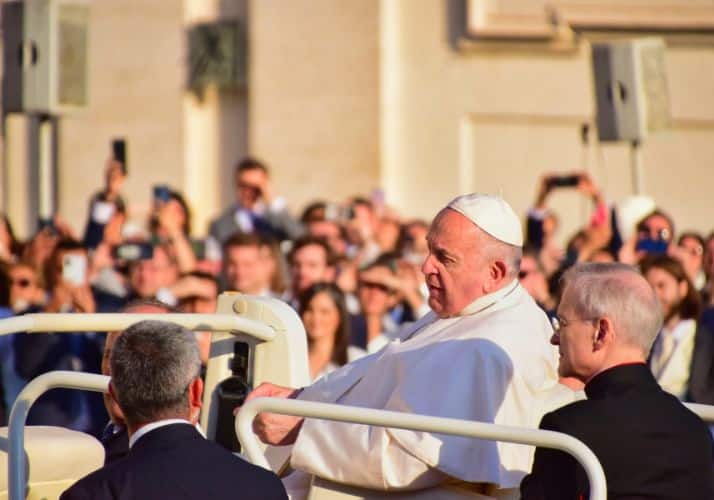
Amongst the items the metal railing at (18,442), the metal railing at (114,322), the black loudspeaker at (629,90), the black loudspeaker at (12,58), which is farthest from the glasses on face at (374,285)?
the metal railing at (18,442)

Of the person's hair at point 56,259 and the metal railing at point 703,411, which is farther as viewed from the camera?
the person's hair at point 56,259

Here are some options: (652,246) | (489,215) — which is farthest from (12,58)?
(489,215)

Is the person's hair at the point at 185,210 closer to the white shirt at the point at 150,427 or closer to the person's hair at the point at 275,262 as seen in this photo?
the person's hair at the point at 275,262

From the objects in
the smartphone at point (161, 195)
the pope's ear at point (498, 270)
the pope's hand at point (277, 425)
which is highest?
the smartphone at point (161, 195)

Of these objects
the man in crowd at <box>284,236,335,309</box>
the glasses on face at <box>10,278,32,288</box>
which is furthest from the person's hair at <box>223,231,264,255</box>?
the glasses on face at <box>10,278,32,288</box>

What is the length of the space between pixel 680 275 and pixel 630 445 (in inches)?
196

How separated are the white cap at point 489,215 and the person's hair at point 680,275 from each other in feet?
11.7

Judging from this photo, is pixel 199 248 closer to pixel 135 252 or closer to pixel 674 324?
pixel 135 252

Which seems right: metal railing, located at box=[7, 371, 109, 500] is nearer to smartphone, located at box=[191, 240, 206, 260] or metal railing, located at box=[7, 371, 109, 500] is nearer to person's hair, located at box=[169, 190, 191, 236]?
person's hair, located at box=[169, 190, 191, 236]

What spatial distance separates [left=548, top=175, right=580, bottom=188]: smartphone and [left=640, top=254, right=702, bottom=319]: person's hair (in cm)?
338

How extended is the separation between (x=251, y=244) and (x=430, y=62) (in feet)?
25.5

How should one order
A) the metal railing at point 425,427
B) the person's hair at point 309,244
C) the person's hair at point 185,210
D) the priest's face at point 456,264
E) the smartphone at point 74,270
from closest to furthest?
the metal railing at point 425,427 → the priest's face at point 456,264 → the smartphone at point 74,270 → the person's hair at point 309,244 → the person's hair at point 185,210

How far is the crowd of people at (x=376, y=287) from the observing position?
18.8 feet

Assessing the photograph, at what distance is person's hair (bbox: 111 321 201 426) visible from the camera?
4410mm
